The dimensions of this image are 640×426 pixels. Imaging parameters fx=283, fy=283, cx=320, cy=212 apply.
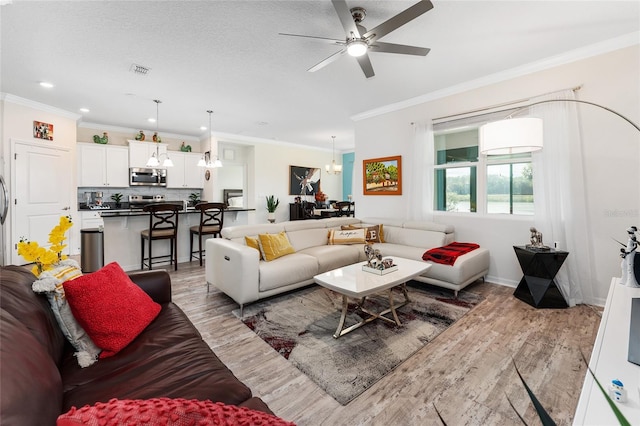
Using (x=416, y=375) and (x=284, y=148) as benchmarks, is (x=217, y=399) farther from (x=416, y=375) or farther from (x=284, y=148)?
(x=284, y=148)

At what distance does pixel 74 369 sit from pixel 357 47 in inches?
106

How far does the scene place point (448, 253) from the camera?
11.1 feet

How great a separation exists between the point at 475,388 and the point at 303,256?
7.08ft

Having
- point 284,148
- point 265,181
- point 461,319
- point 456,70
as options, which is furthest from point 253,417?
point 284,148

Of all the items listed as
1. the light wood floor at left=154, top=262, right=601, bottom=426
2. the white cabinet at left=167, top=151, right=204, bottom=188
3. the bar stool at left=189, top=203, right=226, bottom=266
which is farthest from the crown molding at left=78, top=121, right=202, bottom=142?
the light wood floor at left=154, top=262, right=601, bottom=426

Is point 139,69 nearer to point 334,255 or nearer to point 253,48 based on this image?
point 253,48

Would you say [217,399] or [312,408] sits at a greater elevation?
[217,399]

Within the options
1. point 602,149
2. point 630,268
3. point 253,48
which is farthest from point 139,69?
point 602,149

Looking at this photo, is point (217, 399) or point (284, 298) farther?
point (284, 298)

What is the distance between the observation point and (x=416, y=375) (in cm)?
189

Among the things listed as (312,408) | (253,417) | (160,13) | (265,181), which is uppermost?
(160,13)

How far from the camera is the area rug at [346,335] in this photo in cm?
192

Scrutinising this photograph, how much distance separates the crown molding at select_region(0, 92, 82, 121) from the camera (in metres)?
4.32

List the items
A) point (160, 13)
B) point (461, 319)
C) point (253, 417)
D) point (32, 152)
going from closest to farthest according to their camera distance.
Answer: point (253, 417)
point (160, 13)
point (461, 319)
point (32, 152)
